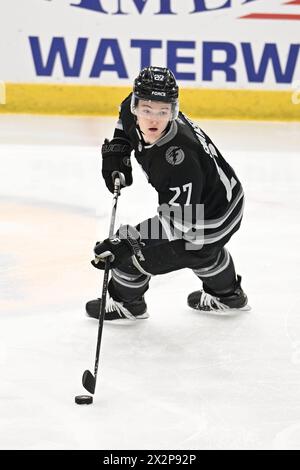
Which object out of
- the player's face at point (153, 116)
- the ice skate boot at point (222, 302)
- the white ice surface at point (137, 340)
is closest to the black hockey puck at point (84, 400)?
the white ice surface at point (137, 340)

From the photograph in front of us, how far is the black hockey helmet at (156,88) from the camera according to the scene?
2.64 metres

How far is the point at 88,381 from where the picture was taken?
246 cm

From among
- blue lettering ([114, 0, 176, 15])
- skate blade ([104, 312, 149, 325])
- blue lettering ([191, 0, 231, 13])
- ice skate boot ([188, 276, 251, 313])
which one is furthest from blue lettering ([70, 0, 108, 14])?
skate blade ([104, 312, 149, 325])

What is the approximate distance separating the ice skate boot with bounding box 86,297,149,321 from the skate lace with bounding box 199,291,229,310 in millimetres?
219

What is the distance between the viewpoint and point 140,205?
4.57 m

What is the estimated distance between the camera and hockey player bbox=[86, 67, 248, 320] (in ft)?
8.78

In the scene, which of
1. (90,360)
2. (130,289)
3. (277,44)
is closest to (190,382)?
(90,360)

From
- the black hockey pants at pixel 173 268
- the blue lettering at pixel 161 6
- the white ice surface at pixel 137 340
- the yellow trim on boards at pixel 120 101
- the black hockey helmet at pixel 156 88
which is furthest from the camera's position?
the yellow trim on boards at pixel 120 101

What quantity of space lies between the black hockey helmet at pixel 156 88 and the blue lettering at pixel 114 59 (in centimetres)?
364

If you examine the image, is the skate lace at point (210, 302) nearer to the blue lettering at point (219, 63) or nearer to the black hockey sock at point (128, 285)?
the black hockey sock at point (128, 285)

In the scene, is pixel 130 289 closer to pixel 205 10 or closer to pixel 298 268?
pixel 298 268

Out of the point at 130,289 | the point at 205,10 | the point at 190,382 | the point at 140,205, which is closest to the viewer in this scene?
the point at 190,382

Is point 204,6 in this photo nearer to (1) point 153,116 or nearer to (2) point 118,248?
(1) point 153,116

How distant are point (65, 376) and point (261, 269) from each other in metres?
1.25
